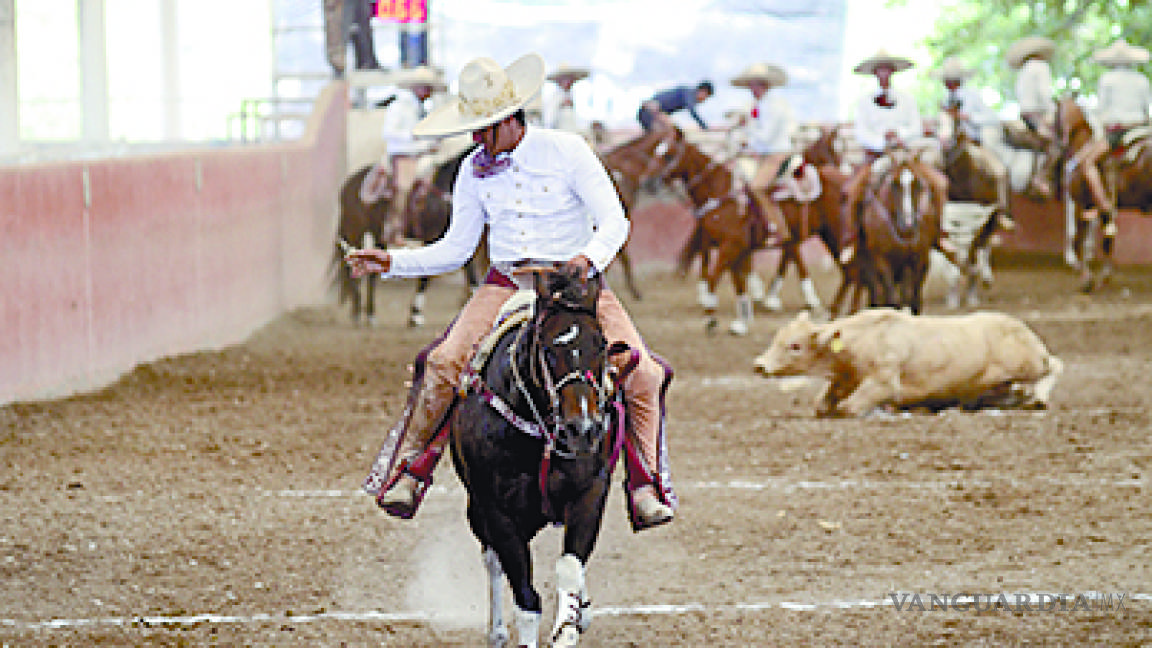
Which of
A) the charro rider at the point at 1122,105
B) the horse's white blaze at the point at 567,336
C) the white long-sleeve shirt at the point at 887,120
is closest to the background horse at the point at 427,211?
the white long-sleeve shirt at the point at 887,120

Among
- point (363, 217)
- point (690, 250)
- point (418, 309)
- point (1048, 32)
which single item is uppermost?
point (1048, 32)

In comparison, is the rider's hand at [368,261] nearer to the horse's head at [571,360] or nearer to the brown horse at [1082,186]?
the horse's head at [571,360]

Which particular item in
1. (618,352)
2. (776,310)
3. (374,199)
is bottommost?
(776,310)

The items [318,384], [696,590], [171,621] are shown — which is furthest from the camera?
[318,384]

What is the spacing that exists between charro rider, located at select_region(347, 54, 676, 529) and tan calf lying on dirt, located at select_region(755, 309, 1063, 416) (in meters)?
4.95

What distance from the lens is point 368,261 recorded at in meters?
5.73

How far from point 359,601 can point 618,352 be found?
192 cm

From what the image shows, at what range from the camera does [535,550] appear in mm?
7512

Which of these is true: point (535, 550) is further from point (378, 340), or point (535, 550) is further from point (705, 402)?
point (378, 340)

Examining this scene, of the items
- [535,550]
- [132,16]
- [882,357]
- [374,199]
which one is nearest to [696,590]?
[535,550]

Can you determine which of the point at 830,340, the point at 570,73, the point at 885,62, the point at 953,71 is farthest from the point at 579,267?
the point at 953,71

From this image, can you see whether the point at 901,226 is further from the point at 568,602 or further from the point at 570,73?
the point at 568,602

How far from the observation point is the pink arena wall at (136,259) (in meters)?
11.2

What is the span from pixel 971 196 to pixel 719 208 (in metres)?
4.24
